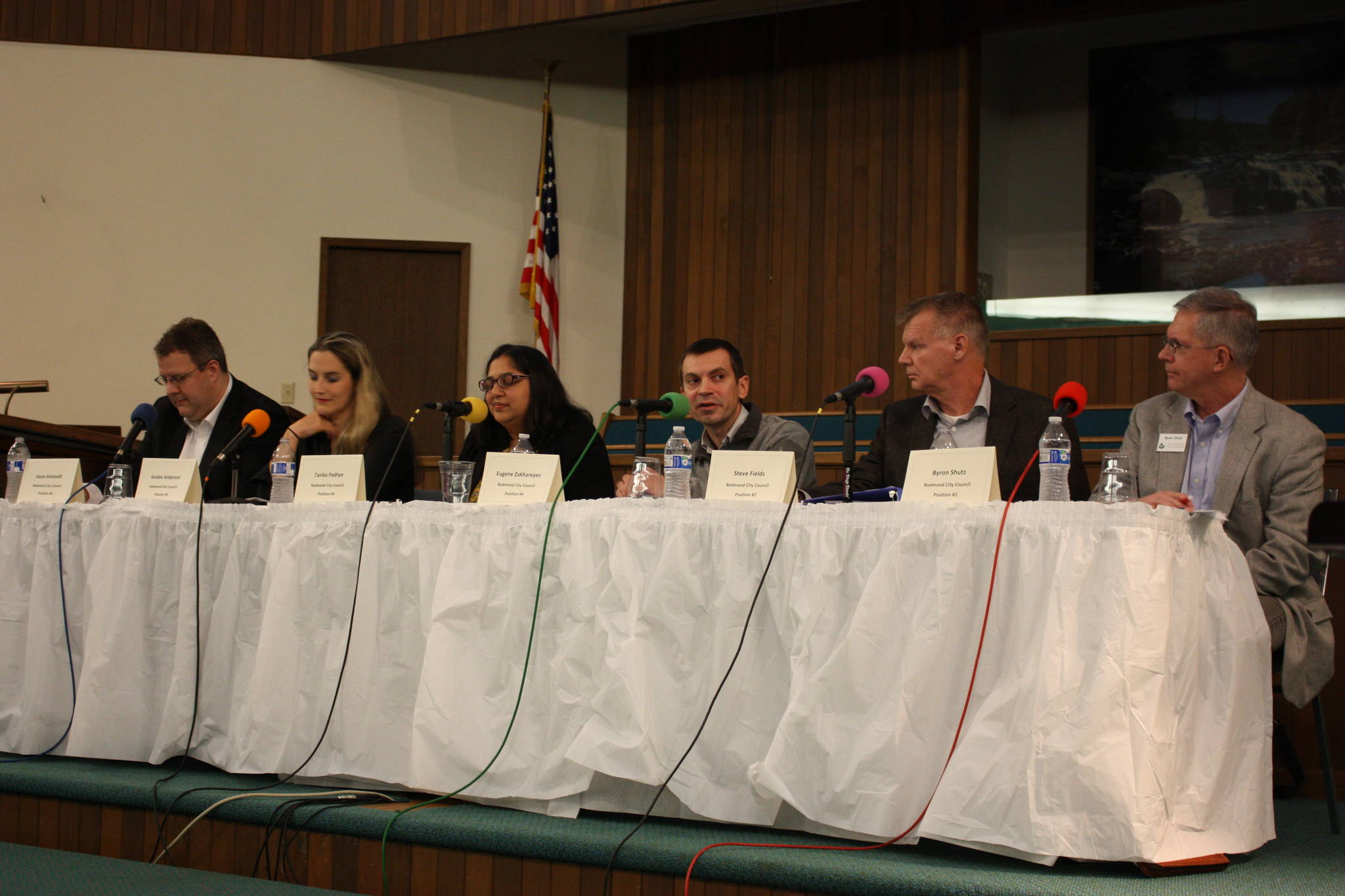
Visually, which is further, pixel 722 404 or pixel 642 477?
pixel 722 404

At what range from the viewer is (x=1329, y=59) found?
6316 mm

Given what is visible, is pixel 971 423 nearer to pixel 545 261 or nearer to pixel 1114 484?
pixel 1114 484

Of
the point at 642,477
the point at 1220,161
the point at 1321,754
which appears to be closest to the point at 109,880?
the point at 642,477

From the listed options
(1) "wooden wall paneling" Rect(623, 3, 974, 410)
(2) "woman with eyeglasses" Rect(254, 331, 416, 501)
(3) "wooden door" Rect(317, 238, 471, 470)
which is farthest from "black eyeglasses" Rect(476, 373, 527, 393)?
(3) "wooden door" Rect(317, 238, 471, 470)

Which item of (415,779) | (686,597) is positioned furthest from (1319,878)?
(415,779)

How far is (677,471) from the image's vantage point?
8.11ft

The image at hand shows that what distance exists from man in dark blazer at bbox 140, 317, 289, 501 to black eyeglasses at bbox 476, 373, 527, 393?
2.32ft

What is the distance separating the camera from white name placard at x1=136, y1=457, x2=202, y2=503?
2873 mm

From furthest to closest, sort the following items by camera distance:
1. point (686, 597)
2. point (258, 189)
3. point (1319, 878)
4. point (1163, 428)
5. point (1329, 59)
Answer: point (258, 189)
point (1329, 59)
point (1163, 428)
point (686, 597)
point (1319, 878)

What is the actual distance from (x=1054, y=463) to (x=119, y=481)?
2233mm

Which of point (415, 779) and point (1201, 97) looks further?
point (1201, 97)

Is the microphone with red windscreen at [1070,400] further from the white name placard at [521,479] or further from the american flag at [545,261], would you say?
the american flag at [545,261]

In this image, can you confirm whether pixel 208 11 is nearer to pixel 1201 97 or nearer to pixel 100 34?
pixel 100 34

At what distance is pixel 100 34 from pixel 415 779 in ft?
18.8
